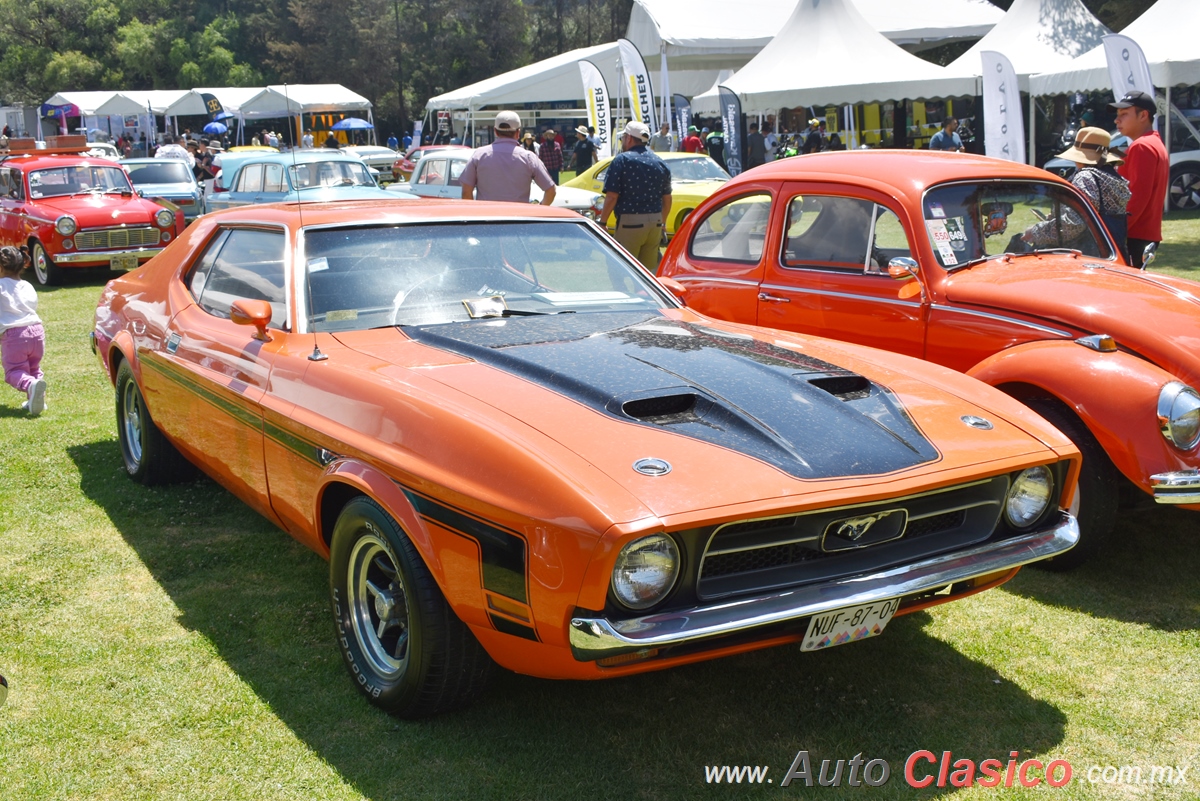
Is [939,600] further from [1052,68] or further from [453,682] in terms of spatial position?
[1052,68]

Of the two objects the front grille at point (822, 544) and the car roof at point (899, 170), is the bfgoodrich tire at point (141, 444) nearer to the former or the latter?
the car roof at point (899, 170)

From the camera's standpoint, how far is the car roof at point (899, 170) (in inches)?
208

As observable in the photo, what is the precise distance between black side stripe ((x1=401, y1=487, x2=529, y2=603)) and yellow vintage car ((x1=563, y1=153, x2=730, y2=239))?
38.6 ft

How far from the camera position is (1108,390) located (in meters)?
4.22

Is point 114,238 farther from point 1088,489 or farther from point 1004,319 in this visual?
point 1088,489

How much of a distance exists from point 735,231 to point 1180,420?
2739 millimetres

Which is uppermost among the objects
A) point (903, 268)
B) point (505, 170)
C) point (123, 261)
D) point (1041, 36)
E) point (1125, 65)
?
point (1041, 36)

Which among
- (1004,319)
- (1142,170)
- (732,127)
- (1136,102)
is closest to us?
(1004,319)

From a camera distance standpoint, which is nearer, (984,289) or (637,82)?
(984,289)

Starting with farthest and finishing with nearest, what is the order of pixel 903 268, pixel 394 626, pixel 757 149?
pixel 757 149 → pixel 903 268 → pixel 394 626

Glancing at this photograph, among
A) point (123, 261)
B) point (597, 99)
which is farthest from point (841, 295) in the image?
point (597, 99)

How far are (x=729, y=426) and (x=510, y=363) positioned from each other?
80 cm

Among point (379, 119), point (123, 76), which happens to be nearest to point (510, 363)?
point (379, 119)

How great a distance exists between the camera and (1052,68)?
20375 millimetres
